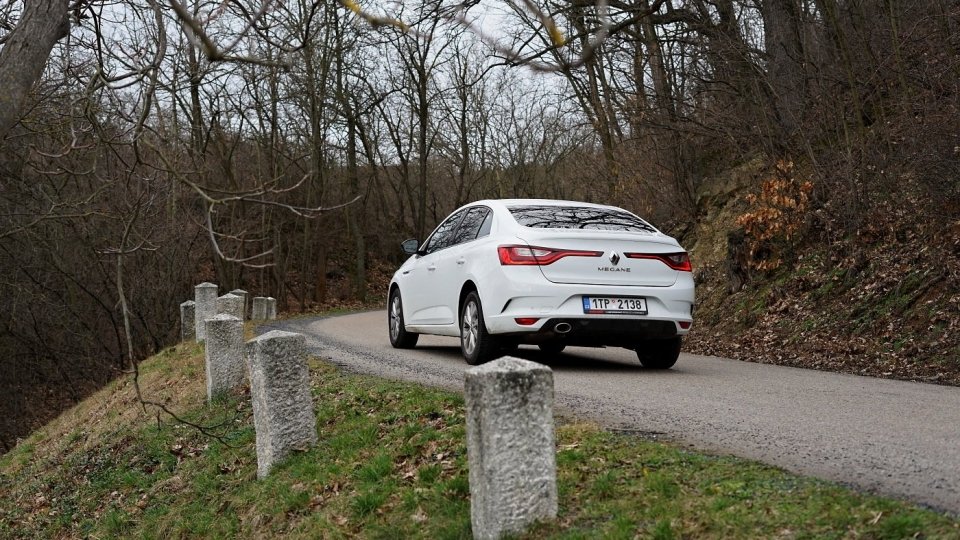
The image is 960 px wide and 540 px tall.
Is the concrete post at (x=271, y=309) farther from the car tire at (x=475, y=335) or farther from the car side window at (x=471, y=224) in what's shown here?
the car tire at (x=475, y=335)

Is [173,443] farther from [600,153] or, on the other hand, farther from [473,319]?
[600,153]

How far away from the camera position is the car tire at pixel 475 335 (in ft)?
29.5

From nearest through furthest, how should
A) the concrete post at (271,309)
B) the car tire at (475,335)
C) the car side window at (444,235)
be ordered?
the car tire at (475,335), the car side window at (444,235), the concrete post at (271,309)

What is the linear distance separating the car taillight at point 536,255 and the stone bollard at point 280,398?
228cm

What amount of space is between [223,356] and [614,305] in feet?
14.8

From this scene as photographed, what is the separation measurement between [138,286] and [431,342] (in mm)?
11864

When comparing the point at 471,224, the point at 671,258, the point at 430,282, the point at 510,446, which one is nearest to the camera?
the point at 510,446

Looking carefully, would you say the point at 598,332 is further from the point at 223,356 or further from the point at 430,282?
the point at 223,356

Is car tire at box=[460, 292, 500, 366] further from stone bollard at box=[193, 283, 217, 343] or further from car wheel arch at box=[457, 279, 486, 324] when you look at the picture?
stone bollard at box=[193, 283, 217, 343]

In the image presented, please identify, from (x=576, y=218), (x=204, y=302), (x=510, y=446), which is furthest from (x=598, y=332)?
(x=204, y=302)

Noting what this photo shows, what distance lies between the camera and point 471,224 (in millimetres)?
10094

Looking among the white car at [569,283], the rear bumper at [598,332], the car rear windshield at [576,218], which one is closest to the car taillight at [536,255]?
the white car at [569,283]

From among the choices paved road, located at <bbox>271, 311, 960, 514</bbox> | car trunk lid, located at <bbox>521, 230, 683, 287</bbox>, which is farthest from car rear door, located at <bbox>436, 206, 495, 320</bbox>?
car trunk lid, located at <bbox>521, 230, 683, 287</bbox>

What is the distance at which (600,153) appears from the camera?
842 inches
